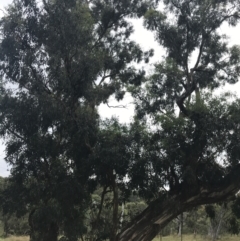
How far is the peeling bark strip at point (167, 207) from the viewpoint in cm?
1130

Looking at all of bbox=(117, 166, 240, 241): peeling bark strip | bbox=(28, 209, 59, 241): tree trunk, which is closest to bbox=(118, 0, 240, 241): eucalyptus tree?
bbox=(117, 166, 240, 241): peeling bark strip

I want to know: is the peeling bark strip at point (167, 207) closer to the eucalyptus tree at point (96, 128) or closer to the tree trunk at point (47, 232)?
the eucalyptus tree at point (96, 128)

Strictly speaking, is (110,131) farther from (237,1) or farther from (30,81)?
(237,1)

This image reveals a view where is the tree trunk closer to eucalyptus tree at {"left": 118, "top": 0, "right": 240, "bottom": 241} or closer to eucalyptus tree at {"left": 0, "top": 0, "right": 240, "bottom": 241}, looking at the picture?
eucalyptus tree at {"left": 0, "top": 0, "right": 240, "bottom": 241}

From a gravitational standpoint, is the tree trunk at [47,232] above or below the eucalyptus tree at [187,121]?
below

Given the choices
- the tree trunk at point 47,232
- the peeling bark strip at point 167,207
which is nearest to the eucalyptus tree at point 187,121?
the peeling bark strip at point 167,207

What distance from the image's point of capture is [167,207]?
452 inches

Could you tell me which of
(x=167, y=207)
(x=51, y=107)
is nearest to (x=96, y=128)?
(x=51, y=107)

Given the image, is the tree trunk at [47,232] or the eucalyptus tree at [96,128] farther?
the tree trunk at [47,232]

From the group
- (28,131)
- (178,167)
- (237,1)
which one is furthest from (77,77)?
A: (237,1)

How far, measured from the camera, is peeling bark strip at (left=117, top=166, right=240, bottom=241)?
37.1 ft

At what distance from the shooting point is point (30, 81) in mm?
11680

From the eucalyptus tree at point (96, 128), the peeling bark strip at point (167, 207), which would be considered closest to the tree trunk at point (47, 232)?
the eucalyptus tree at point (96, 128)

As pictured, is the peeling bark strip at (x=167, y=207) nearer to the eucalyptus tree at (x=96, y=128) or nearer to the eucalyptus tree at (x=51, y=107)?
the eucalyptus tree at (x=96, y=128)
